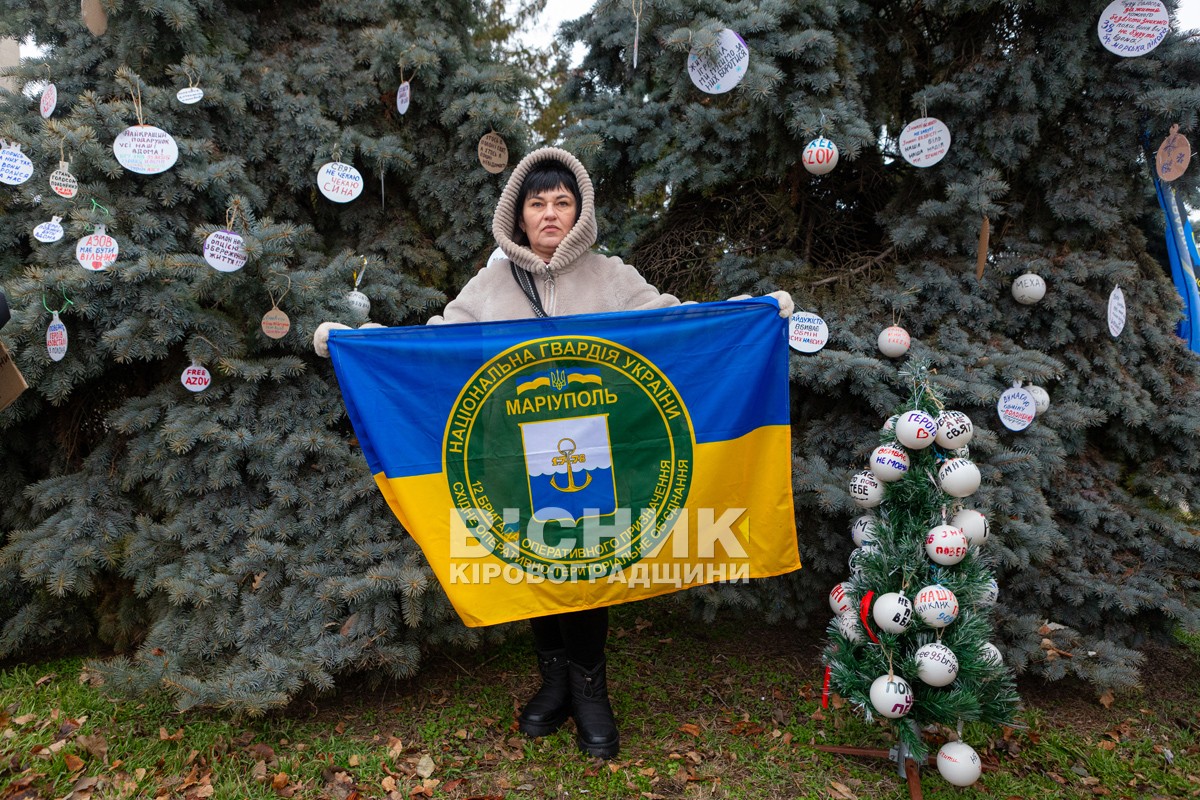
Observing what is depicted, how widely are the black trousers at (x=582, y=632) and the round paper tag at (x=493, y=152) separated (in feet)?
7.31

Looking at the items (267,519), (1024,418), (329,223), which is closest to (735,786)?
(1024,418)

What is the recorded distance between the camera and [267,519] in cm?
268

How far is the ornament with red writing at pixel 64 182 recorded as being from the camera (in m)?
2.77

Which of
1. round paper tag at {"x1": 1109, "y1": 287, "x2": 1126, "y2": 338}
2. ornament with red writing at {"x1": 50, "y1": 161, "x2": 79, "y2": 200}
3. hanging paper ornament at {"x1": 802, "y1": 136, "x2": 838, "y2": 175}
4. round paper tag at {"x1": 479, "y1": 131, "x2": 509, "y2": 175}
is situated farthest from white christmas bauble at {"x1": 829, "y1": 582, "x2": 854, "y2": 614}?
ornament with red writing at {"x1": 50, "y1": 161, "x2": 79, "y2": 200}

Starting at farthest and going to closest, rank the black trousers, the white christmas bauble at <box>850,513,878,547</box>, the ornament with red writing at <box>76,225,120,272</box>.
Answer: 1. the ornament with red writing at <box>76,225,120,272</box>
2. the black trousers
3. the white christmas bauble at <box>850,513,878,547</box>

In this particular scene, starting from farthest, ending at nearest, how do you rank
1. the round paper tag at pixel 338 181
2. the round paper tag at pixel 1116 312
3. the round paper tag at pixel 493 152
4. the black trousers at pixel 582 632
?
the round paper tag at pixel 493 152, the round paper tag at pixel 338 181, the round paper tag at pixel 1116 312, the black trousers at pixel 582 632

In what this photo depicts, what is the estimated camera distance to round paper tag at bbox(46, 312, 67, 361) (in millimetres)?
2604

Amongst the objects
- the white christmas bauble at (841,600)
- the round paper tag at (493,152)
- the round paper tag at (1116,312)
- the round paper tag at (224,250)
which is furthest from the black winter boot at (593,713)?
the round paper tag at (1116,312)

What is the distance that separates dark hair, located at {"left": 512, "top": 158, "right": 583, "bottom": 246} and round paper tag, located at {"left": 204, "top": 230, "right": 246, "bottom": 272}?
1.16 meters

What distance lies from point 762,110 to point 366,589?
2.56m

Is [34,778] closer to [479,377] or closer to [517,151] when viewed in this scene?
[479,377]

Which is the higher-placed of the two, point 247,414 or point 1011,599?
point 247,414

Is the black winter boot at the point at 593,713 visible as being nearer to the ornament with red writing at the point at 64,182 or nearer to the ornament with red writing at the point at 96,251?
the ornament with red writing at the point at 96,251

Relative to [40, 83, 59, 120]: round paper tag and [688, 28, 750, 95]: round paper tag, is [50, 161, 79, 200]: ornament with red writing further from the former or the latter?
[688, 28, 750, 95]: round paper tag
